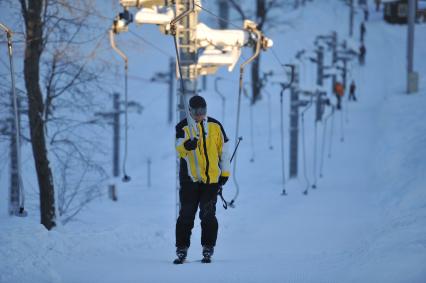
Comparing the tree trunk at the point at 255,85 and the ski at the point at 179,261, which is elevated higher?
the tree trunk at the point at 255,85

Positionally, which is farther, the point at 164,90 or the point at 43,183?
the point at 164,90

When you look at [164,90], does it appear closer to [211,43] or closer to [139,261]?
[211,43]

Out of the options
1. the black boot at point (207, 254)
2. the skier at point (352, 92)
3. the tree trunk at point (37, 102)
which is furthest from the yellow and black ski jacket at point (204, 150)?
the skier at point (352, 92)

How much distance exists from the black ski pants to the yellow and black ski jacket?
92 mm

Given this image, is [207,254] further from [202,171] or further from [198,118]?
[198,118]

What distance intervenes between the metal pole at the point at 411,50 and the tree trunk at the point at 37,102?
19.5 metres

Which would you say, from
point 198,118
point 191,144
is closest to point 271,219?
point 198,118

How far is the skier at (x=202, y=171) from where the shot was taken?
7.91m

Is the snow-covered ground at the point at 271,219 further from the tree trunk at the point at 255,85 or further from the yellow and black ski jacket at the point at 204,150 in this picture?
the yellow and black ski jacket at the point at 204,150

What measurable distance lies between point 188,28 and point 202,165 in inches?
175

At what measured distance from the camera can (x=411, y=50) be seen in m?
30.7

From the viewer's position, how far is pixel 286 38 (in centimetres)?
5516

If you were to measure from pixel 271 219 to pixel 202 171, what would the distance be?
713 centimetres

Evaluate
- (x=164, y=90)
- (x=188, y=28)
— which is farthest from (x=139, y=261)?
(x=164, y=90)
